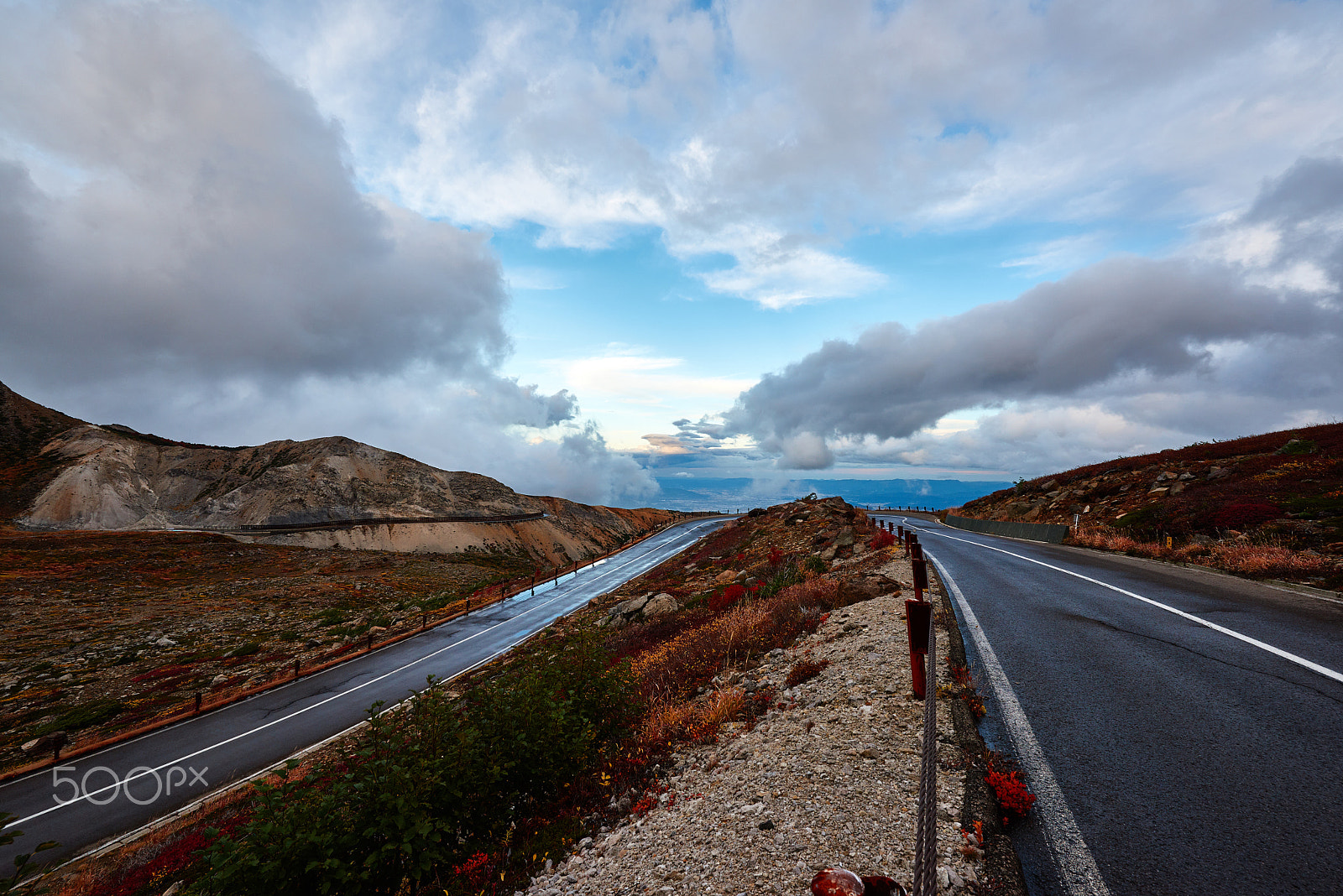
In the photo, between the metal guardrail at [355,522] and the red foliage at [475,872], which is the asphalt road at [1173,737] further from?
the metal guardrail at [355,522]

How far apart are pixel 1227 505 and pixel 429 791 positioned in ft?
82.6

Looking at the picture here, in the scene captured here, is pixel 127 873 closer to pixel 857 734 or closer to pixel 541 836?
pixel 541 836

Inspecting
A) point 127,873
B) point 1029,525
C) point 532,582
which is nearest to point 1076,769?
point 127,873

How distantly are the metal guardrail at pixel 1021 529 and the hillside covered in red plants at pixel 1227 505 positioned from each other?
2.86ft

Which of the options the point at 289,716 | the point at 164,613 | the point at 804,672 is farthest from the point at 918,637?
the point at 164,613

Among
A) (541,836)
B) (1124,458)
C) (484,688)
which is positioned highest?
(1124,458)

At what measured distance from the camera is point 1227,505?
16969 millimetres

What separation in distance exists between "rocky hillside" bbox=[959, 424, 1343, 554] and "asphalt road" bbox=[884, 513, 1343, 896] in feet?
29.0

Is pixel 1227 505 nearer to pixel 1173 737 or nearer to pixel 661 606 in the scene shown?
pixel 1173 737

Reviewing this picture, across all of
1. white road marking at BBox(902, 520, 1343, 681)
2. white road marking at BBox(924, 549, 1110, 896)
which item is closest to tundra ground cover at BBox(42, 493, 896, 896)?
white road marking at BBox(924, 549, 1110, 896)

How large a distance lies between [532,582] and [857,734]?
3913cm

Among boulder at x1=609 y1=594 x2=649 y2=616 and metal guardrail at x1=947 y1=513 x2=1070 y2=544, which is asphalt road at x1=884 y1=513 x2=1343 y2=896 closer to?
boulder at x1=609 y1=594 x2=649 y2=616

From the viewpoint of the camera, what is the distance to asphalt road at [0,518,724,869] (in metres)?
12.2

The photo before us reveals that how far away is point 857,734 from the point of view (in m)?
5.03
